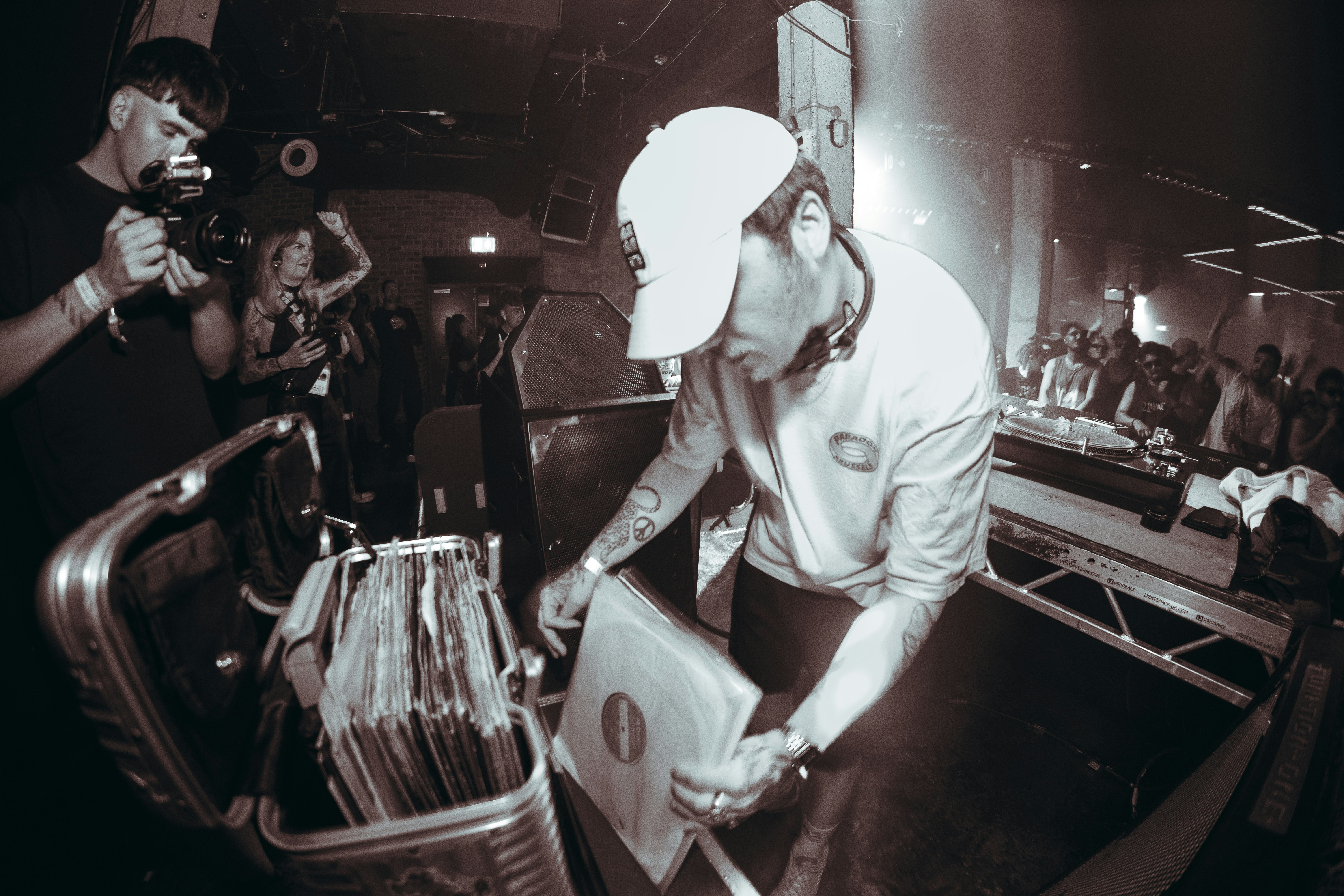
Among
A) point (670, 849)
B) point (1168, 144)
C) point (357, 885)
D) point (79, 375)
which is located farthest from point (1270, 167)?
point (79, 375)

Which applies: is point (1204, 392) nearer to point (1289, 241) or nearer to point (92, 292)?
point (1289, 241)

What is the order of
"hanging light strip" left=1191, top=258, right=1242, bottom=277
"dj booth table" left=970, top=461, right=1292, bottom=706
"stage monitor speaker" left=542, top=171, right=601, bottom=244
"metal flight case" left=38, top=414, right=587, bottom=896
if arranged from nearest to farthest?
"metal flight case" left=38, top=414, right=587, bottom=896
"dj booth table" left=970, top=461, right=1292, bottom=706
"hanging light strip" left=1191, top=258, right=1242, bottom=277
"stage monitor speaker" left=542, top=171, right=601, bottom=244

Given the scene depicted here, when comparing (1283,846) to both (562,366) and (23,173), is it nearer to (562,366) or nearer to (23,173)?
(562,366)

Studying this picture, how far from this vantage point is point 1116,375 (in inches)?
109

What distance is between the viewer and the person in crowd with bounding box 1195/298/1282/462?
2.16 meters

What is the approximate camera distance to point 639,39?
16.9ft

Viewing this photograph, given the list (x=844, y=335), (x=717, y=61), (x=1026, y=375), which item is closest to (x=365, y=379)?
(x=717, y=61)

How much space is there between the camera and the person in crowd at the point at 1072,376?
292cm

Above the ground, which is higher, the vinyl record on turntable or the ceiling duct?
the ceiling duct

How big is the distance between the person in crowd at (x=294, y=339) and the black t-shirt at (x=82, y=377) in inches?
58.8

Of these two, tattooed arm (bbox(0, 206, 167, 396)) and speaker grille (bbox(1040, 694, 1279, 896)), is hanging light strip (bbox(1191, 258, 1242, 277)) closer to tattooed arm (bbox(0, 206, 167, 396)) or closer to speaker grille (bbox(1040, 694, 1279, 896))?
speaker grille (bbox(1040, 694, 1279, 896))

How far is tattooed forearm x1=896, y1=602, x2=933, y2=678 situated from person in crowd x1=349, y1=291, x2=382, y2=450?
5.65 meters

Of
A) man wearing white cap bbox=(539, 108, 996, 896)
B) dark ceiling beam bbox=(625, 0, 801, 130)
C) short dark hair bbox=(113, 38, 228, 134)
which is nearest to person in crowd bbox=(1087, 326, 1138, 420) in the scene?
man wearing white cap bbox=(539, 108, 996, 896)

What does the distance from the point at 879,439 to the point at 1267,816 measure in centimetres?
71
